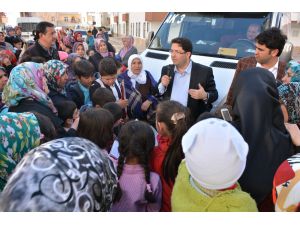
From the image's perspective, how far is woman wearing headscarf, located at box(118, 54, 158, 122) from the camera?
3828mm

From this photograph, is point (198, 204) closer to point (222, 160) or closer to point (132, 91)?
point (222, 160)

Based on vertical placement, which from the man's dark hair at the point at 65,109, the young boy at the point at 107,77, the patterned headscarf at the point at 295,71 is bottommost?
the man's dark hair at the point at 65,109

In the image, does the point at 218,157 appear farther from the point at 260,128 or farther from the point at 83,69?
the point at 83,69

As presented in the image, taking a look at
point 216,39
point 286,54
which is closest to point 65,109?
point 216,39

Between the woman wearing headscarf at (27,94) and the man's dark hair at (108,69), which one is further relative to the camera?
the man's dark hair at (108,69)

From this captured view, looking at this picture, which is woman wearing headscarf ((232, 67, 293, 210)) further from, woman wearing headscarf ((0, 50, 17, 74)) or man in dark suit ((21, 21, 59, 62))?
woman wearing headscarf ((0, 50, 17, 74))

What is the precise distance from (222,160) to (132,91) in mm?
2764

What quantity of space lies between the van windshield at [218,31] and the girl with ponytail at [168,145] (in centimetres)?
234

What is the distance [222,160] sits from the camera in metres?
1.29

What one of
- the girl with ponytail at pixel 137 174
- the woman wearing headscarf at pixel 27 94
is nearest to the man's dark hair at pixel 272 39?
the girl with ponytail at pixel 137 174

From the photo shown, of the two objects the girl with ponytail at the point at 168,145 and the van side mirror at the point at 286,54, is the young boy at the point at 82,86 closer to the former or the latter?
the girl with ponytail at the point at 168,145

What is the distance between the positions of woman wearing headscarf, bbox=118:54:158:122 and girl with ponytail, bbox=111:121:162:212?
1.62m

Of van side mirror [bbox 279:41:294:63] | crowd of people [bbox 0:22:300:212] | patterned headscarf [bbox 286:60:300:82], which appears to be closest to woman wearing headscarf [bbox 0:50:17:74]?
crowd of people [bbox 0:22:300:212]

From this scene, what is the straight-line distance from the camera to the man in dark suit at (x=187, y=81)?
11.5ft
